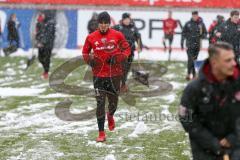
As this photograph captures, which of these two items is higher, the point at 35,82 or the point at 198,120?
the point at 198,120

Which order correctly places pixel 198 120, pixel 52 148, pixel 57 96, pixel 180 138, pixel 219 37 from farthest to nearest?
1. pixel 57 96
2. pixel 219 37
3. pixel 180 138
4. pixel 52 148
5. pixel 198 120

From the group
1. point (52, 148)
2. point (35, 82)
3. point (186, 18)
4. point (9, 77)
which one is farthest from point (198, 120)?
point (186, 18)

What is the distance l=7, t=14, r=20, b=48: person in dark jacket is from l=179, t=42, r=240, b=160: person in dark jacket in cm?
2135

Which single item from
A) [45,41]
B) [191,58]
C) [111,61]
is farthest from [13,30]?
[111,61]

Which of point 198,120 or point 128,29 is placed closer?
point 198,120

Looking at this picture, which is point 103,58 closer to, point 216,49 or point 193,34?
point 216,49

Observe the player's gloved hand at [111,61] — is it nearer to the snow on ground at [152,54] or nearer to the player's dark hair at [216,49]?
the player's dark hair at [216,49]

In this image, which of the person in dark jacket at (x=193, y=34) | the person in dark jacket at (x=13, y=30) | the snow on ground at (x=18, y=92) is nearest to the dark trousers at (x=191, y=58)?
the person in dark jacket at (x=193, y=34)

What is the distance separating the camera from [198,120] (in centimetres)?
550

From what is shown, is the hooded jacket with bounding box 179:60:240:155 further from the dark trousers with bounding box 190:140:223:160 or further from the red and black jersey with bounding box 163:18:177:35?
the red and black jersey with bounding box 163:18:177:35

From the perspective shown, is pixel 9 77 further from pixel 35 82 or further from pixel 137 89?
pixel 137 89

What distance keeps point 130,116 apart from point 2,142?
11.0 ft

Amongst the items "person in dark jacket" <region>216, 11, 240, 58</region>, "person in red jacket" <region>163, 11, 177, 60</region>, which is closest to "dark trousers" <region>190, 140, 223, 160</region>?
"person in dark jacket" <region>216, 11, 240, 58</region>

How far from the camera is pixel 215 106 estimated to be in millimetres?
5340
